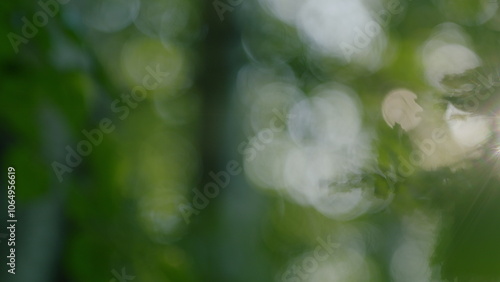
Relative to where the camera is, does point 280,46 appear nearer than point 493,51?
No

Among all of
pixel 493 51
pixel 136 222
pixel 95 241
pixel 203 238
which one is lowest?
pixel 203 238

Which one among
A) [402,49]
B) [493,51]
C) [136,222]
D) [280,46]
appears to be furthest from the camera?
[280,46]

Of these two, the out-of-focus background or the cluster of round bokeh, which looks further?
the cluster of round bokeh

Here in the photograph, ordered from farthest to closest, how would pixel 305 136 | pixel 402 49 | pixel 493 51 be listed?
1. pixel 402 49
2. pixel 305 136
3. pixel 493 51

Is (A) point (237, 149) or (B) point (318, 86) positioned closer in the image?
(A) point (237, 149)

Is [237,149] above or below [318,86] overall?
above

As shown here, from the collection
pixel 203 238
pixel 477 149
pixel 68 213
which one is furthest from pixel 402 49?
pixel 477 149

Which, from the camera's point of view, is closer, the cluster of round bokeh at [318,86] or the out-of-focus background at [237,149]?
the out-of-focus background at [237,149]

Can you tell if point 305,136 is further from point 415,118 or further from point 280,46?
point 415,118
